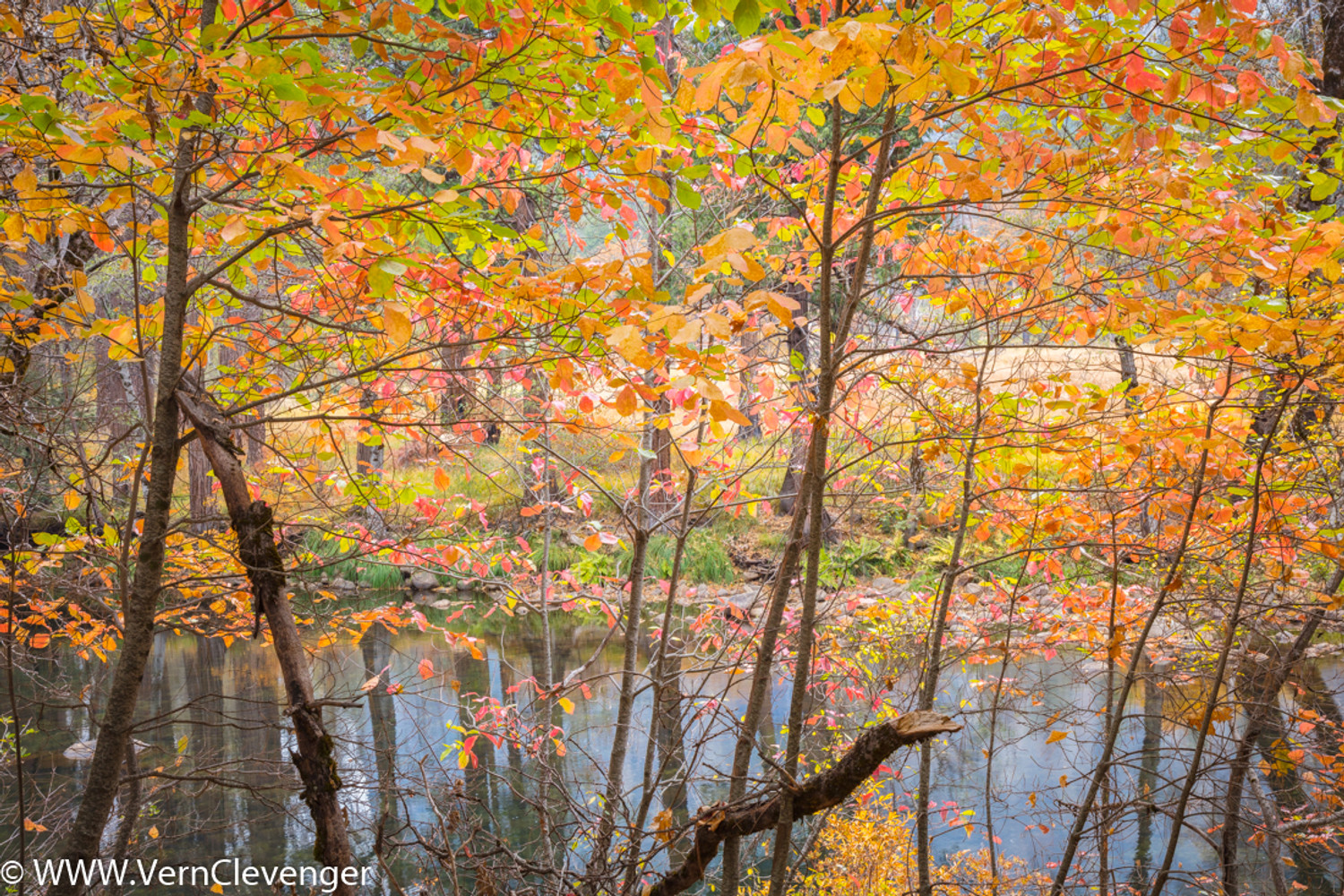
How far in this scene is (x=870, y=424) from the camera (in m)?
3.97

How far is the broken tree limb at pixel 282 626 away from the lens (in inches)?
93.5

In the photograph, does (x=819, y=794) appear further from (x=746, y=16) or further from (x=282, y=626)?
(x=746, y=16)

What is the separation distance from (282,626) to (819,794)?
1754mm

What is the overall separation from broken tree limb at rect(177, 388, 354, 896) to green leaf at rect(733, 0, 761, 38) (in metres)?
1.93

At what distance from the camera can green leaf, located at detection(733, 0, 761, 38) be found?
143 centimetres

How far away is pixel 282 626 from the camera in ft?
8.10

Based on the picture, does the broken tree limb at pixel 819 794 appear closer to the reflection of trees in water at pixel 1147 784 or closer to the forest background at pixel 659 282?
the forest background at pixel 659 282

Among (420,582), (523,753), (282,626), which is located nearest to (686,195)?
(282,626)

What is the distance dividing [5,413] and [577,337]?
243cm

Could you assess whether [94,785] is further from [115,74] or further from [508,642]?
[508,642]

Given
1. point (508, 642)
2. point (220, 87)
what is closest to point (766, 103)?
point (220, 87)

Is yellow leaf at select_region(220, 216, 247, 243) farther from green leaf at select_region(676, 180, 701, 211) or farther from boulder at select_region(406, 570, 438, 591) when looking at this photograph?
boulder at select_region(406, 570, 438, 591)

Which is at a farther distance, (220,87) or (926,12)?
(220,87)

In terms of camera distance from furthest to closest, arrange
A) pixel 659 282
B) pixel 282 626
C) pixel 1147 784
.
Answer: pixel 1147 784, pixel 659 282, pixel 282 626
